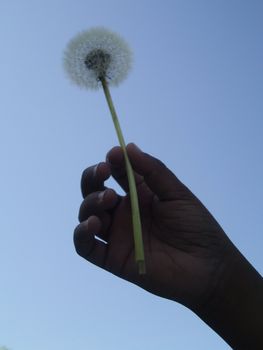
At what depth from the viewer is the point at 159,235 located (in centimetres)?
283

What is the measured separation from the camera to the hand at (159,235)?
2.60 metres

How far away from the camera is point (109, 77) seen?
8.66 feet

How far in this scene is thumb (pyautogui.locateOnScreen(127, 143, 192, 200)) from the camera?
2.67 meters

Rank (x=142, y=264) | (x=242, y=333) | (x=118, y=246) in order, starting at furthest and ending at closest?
(x=118, y=246)
(x=242, y=333)
(x=142, y=264)

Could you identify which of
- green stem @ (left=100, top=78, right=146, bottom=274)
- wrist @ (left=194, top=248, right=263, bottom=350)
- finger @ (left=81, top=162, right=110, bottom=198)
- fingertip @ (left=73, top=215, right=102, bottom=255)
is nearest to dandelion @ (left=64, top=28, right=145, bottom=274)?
green stem @ (left=100, top=78, right=146, bottom=274)

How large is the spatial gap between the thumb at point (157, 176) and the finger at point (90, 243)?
497mm

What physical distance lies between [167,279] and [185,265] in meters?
0.16

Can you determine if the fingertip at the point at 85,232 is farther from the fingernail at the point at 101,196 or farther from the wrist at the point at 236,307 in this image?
the wrist at the point at 236,307

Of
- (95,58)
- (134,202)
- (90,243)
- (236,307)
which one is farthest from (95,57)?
(236,307)

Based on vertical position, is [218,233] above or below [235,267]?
above

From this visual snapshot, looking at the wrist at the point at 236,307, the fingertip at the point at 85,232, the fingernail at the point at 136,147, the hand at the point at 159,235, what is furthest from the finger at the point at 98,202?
the wrist at the point at 236,307

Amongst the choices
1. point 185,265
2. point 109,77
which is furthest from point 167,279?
point 109,77

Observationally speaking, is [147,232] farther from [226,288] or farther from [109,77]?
[109,77]

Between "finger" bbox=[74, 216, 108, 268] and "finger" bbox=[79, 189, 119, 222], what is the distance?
0.53 ft
